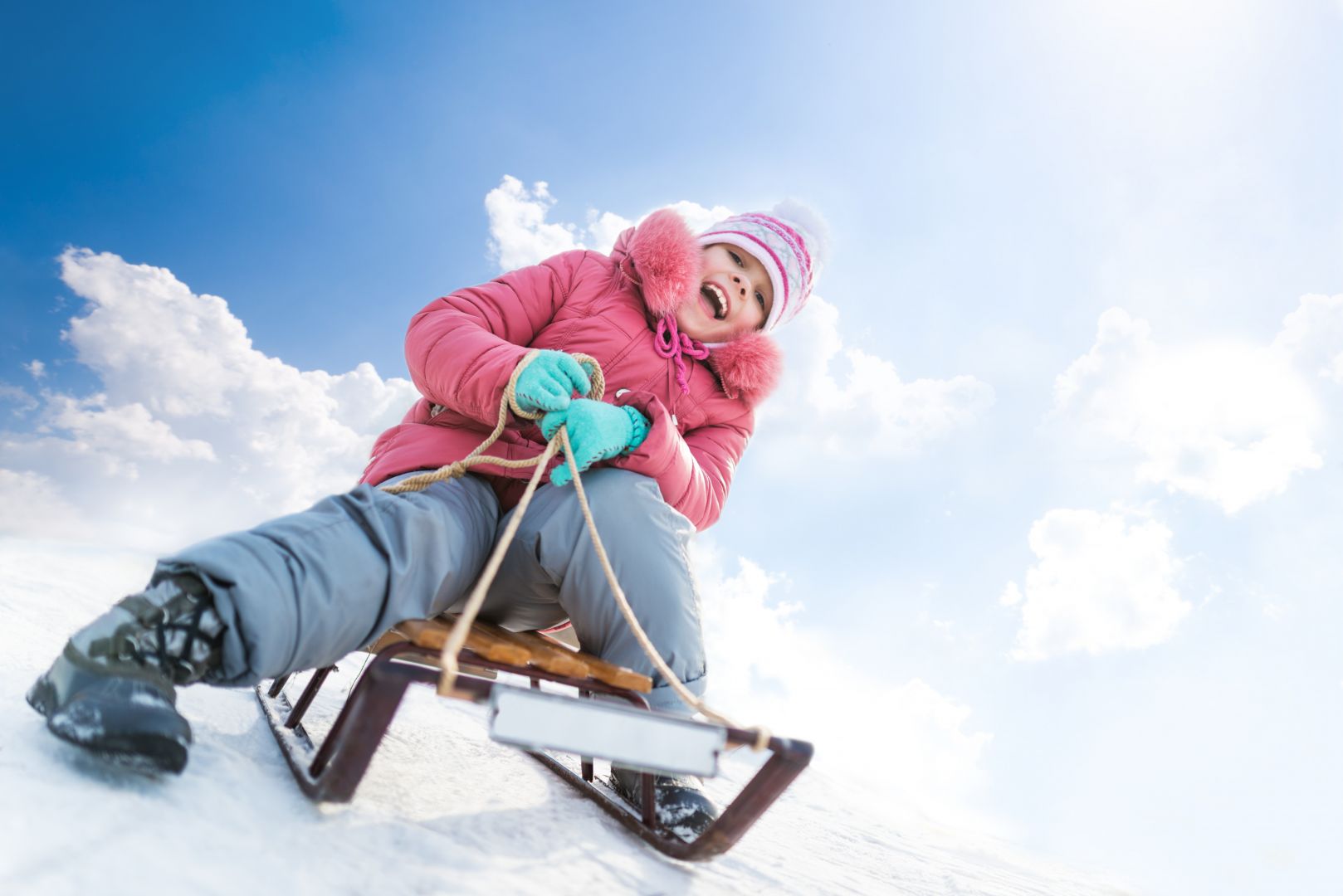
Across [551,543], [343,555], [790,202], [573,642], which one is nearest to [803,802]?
Result: [573,642]

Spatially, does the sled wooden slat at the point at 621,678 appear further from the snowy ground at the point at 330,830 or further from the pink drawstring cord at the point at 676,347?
the pink drawstring cord at the point at 676,347

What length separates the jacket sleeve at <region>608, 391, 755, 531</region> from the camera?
1471 millimetres

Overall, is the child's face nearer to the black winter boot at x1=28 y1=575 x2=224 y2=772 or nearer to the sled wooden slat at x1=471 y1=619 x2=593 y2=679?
the sled wooden slat at x1=471 y1=619 x2=593 y2=679

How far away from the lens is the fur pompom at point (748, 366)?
201 cm

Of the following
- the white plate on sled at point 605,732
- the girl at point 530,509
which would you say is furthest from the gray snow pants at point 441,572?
the white plate on sled at point 605,732

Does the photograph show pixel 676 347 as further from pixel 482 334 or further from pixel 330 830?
pixel 330 830

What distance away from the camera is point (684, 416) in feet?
6.55

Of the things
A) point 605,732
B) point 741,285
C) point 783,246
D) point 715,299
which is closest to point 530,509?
point 605,732

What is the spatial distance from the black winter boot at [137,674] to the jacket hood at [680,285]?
1324 millimetres

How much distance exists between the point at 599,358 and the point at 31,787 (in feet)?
4.45

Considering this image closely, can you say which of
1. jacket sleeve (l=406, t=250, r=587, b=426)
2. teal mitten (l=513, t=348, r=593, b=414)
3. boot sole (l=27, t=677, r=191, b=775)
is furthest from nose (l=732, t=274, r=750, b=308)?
boot sole (l=27, t=677, r=191, b=775)

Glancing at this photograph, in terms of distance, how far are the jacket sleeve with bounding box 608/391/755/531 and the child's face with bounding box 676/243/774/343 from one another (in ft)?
0.90

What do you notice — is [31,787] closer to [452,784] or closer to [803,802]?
[452,784]

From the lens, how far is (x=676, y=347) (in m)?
1.94
